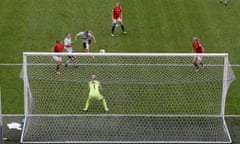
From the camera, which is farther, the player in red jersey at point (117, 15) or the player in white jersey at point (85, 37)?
the player in red jersey at point (117, 15)

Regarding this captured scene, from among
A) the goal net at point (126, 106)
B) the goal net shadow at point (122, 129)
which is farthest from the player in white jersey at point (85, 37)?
the goal net shadow at point (122, 129)

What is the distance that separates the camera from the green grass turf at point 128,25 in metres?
26.5

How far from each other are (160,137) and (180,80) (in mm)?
2534

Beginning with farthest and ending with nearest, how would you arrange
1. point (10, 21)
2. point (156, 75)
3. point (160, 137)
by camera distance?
point (10, 21)
point (156, 75)
point (160, 137)

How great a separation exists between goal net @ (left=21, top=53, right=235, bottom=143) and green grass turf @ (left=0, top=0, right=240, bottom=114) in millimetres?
3421

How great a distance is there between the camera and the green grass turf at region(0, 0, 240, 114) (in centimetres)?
2647

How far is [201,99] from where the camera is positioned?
2098 centimetres

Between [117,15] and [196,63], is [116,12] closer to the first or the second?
[117,15]

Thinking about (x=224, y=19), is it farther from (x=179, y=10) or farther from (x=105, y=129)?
(x=105, y=129)

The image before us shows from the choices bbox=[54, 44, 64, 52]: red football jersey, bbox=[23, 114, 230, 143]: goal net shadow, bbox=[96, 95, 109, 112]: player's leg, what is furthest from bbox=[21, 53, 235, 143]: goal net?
bbox=[54, 44, 64, 52]: red football jersey

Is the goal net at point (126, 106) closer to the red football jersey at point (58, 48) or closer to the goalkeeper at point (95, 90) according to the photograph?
the goalkeeper at point (95, 90)

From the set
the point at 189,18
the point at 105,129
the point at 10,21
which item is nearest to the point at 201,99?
the point at 105,129

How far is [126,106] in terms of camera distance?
20.7 metres

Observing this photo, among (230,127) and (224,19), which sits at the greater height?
(224,19)
